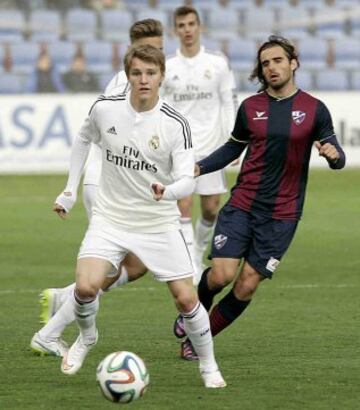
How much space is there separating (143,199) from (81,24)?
19701 millimetres

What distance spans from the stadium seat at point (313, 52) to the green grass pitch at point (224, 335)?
1070 cm

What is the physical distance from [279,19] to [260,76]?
19849 mm

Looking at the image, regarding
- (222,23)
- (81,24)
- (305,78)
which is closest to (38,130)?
(81,24)

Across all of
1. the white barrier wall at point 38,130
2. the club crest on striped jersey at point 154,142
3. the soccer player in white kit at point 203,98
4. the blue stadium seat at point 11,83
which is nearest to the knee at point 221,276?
the club crest on striped jersey at point 154,142

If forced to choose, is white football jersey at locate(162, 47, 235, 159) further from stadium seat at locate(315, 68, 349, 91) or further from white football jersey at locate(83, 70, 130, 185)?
stadium seat at locate(315, 68, 349, 91)

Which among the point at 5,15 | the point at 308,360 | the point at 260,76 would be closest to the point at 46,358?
the point at 308,360

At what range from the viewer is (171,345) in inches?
364

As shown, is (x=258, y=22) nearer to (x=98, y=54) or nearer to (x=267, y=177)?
(x=98, y=54)

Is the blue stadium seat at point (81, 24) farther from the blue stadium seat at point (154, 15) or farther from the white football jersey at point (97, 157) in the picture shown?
the white football jersey at point (97, 157)

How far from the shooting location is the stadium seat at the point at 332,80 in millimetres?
25328

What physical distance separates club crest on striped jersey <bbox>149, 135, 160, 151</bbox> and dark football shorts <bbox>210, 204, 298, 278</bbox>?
3.63 feet

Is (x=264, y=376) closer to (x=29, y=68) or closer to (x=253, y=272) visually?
(x=253, y=272)

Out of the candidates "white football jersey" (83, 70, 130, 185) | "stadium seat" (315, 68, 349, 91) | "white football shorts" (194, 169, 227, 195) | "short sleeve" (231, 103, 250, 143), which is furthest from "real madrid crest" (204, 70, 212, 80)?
"stadium seat" (315, 68, 349, 91)

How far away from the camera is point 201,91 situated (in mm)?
13195
